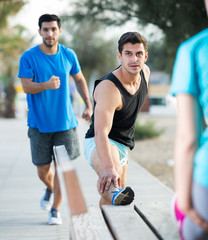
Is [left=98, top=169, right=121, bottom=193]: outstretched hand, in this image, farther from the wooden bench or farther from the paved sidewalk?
the paved sidewalk

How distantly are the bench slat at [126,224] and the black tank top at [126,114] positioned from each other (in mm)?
803

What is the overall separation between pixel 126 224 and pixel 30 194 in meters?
3.79

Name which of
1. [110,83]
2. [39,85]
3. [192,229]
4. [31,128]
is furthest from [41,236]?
[192,229]

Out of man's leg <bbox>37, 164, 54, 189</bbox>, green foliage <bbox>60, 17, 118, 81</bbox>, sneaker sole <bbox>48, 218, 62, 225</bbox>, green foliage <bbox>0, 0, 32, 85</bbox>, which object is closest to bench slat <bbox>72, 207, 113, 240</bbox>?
sneaker sole <bbox>48, 218, 62, 225</bbox>

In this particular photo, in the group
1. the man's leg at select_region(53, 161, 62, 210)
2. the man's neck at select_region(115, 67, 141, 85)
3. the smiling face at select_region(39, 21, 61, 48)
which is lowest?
the man's leg at select_region(53, 161, 62, 210)

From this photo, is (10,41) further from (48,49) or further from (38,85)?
(38,85)

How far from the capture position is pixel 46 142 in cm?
484

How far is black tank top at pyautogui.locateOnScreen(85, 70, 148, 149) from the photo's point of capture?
3446mm

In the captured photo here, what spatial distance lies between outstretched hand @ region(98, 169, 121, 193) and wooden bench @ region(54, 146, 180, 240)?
0.14m

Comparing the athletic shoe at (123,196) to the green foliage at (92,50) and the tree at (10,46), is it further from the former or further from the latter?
the green foliage at (92,50)

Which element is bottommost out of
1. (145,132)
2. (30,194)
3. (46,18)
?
(145,132)

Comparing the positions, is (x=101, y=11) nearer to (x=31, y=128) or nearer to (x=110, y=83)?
(x=31, y=128)

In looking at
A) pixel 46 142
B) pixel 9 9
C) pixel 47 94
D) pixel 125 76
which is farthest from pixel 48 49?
pixel 9 9

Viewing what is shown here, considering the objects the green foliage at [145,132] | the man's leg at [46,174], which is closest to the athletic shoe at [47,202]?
the man's leg at [46,174]
